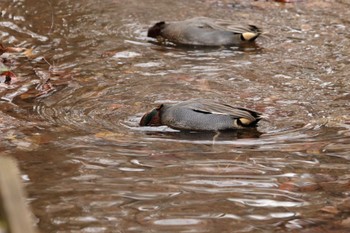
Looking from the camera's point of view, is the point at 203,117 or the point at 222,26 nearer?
the point at 203,117

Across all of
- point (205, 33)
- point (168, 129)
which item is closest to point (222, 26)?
point (205, 33)

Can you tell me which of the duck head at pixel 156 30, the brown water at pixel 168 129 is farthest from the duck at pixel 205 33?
the brown water at pixel 168 129

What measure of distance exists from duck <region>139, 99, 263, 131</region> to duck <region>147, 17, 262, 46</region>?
3.49 metres

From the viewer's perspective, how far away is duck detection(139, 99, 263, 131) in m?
6.09

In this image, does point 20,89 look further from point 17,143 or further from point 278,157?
point 278,157

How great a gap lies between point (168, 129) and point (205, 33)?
12.1ft

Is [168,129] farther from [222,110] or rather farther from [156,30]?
[156,30]

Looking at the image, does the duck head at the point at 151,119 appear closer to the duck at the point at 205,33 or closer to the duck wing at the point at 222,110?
the duck wing at the point at 222,110

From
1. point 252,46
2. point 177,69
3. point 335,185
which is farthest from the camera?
point 252,46

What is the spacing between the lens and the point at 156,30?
10.0m

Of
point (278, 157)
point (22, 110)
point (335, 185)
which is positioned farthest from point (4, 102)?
point (335, 185)

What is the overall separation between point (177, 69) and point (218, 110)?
2.32m

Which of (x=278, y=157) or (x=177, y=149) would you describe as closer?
(x=278, y=157)

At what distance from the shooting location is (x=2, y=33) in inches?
398
